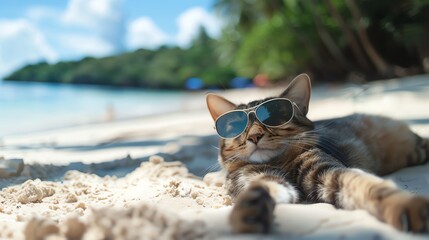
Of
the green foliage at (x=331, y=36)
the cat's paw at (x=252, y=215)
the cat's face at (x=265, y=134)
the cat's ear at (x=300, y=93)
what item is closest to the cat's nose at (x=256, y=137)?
the cat's face at (x=265, y=134)

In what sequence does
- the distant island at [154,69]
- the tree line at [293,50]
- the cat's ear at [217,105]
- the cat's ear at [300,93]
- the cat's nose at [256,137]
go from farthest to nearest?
the distant island at [154,69]
the tree line at [293,50]
the cat's ear at [217,105]
the cat's ear at [300,93]
the cat's nose at [256,137]

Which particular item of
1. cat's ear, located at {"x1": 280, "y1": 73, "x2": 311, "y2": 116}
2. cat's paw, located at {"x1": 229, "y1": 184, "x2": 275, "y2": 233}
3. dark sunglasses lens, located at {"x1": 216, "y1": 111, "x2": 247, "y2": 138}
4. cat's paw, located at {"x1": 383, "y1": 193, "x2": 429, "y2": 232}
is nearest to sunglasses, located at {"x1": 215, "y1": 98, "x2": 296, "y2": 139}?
dark sunglasses lens, located at {"x1": 216, "y1": 111, "x2": 247, "y2": 138}

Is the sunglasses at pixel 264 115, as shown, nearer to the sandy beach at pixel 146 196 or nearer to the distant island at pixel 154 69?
the sandy beach at pixel 146 196

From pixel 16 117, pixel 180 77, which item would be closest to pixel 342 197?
pixel 16 117

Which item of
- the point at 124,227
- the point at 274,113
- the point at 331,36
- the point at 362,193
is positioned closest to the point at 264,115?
the point at 274,113

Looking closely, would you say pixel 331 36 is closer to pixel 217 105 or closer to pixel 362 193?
pixel 217 105

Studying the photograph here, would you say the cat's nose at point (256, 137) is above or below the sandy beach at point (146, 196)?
above

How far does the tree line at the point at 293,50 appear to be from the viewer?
16578 mm

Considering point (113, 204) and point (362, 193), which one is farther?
point (113, 204)

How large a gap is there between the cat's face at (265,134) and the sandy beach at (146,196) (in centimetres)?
32

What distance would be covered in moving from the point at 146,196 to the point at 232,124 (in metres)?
0.77

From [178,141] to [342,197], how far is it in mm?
4020

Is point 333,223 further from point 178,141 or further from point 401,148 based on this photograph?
point 178,141

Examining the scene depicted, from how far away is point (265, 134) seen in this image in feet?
9.88
